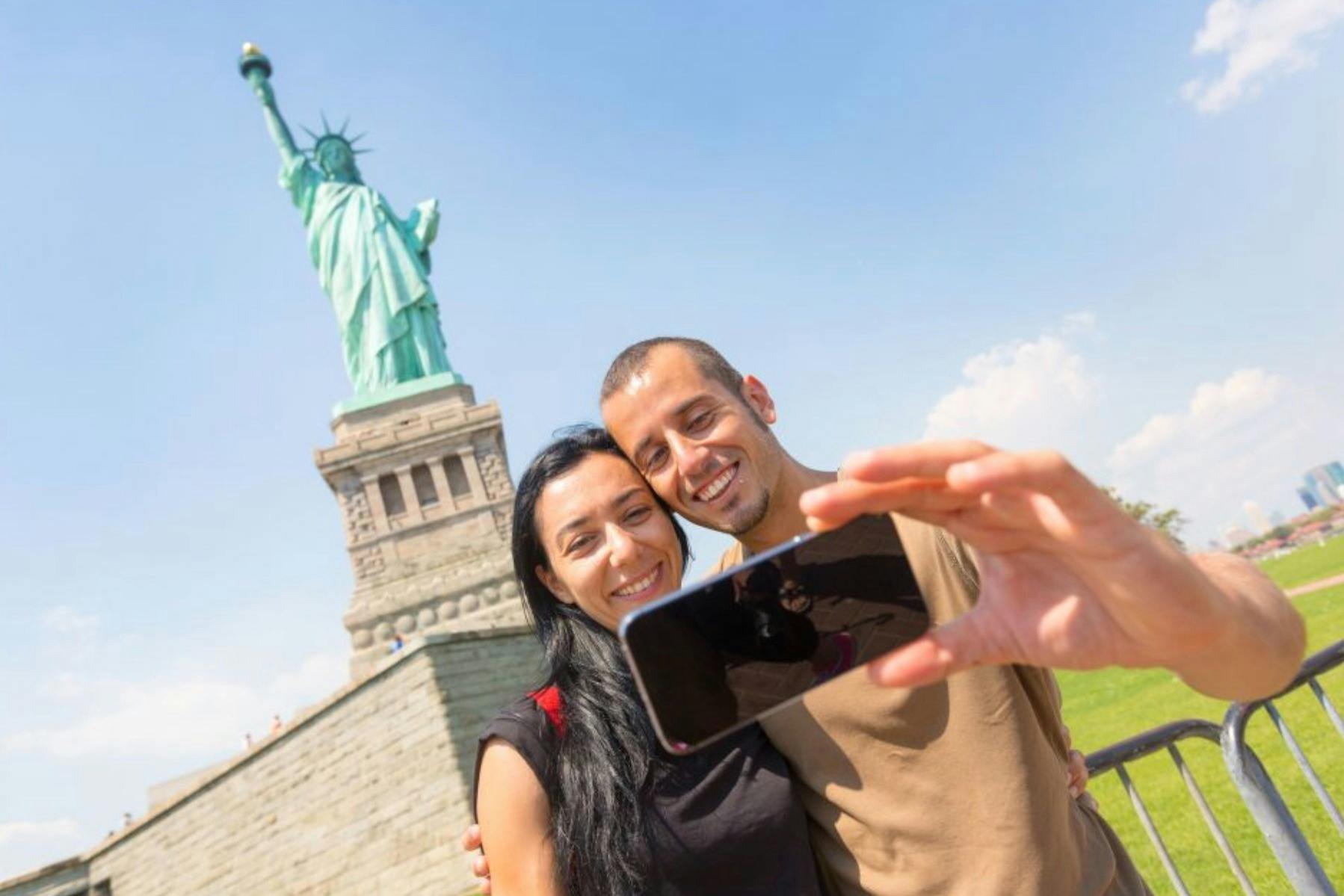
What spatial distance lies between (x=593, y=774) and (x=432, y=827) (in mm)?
11134

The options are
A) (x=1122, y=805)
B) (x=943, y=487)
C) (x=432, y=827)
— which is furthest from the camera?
(x=432, y=827)

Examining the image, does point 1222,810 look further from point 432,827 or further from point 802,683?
point 432,827

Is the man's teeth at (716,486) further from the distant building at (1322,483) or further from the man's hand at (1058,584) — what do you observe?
the distant building at (1322,483)

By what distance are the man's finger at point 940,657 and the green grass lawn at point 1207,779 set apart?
4032 mm

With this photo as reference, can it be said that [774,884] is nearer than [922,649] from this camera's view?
No

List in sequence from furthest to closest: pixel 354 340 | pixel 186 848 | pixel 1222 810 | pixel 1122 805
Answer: pixel 354 340 → pixel 186 848 → pixel 1122 805 → pixel 1222 810

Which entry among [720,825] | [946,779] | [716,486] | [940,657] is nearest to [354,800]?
[720,825]

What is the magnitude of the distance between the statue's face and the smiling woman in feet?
87.8

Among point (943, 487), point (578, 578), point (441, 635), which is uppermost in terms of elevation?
point (441, 635)

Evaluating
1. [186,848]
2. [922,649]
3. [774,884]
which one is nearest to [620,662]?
[774,884]

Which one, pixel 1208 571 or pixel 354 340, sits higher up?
pixel 354 340

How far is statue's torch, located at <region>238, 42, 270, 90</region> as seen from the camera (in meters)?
27.5

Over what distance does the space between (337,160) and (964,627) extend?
28167mm

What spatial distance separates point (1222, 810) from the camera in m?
6.27
